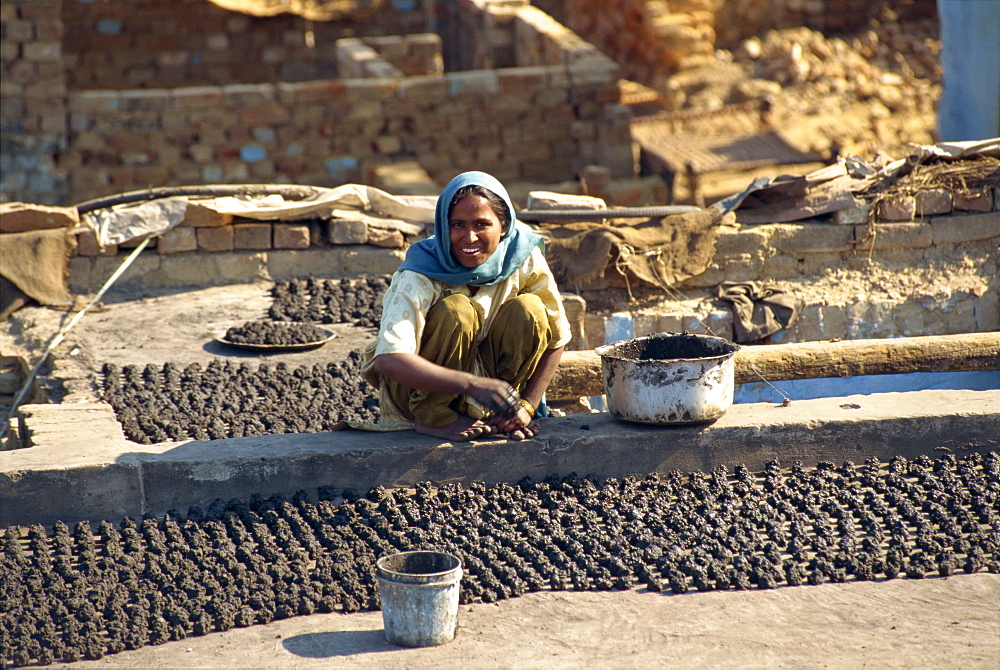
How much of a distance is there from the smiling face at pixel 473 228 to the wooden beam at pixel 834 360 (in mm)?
1443

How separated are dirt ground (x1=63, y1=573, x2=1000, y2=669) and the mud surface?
76mm

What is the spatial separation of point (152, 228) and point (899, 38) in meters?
12.8

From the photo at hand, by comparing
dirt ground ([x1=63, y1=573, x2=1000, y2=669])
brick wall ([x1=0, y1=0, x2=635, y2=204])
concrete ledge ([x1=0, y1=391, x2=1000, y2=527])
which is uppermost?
brick wall ([x1=0, y1=0, x2=635, y2=204])

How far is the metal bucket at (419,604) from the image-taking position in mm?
3119

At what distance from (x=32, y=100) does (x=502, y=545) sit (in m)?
9.05

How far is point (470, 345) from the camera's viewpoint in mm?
4008

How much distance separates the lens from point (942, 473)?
13.9ft

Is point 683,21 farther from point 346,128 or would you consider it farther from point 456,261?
point 456,261

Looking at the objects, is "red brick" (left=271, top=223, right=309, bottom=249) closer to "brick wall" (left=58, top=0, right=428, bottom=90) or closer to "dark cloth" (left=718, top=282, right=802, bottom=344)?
"dark cloth" (left=718, top=282, right=802, bottom=344)

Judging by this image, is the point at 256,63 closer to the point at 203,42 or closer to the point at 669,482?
the point at 203,42

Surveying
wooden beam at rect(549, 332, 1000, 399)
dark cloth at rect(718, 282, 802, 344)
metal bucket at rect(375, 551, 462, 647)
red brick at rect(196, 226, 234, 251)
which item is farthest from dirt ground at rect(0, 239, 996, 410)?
metal bucket at rect(375, 551, 462, 647)

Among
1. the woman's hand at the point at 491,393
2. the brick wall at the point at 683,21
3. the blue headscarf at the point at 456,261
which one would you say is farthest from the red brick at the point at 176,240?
the brick wall at the point at 683,21

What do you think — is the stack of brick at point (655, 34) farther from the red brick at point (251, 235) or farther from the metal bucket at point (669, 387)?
the metal bucket at point (669, 387)

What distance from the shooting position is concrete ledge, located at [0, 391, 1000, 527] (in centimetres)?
390
